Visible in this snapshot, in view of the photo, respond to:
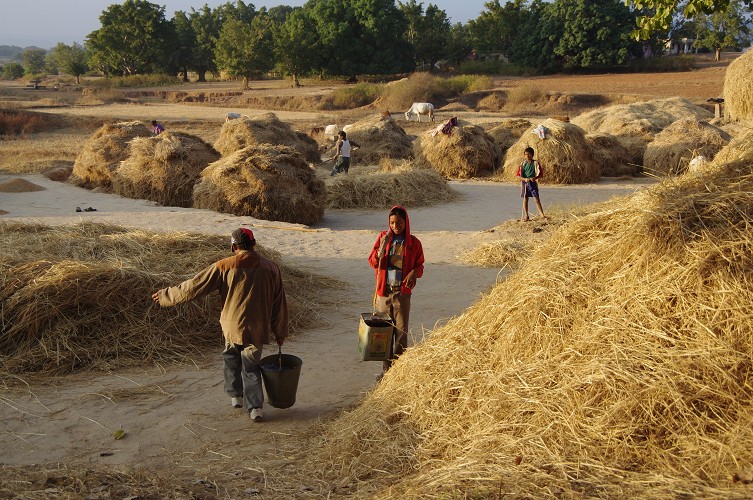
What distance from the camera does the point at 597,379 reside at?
3598 millimetres

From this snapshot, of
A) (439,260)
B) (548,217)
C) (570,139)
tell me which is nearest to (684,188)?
(439,260)

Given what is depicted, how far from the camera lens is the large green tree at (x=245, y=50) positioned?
164 ft

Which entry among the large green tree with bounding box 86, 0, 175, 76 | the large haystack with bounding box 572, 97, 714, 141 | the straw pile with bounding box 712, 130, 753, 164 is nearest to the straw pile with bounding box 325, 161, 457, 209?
the large haystack with bounding box 572, 97, 714, 141

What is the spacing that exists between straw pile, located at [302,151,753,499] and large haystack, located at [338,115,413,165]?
1601cm

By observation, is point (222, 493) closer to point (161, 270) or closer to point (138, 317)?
point (138, 317)

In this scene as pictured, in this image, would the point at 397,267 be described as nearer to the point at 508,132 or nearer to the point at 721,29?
the point at 508,132

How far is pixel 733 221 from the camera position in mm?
3918

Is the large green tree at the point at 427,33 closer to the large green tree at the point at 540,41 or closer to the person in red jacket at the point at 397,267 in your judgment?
the large green tree at the point at 540,41

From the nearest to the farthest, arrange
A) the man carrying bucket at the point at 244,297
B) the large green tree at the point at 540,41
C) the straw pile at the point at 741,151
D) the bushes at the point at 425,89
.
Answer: the straw pile at the point at 741,151, the man carrying bucket at the point at 244,297, the bushes at the point at 425,89, the large green tree at the point at 540,41

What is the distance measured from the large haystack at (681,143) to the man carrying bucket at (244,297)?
46.4 feet

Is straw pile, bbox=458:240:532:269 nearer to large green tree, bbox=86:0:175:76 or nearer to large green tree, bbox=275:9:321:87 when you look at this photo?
large green tree, bbox=275:9:321:87

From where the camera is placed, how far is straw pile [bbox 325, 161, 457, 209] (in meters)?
15.2

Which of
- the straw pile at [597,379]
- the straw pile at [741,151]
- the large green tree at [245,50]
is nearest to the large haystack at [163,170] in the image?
the straw pile at [597,379]

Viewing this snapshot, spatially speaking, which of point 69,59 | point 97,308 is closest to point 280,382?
point 97,308
